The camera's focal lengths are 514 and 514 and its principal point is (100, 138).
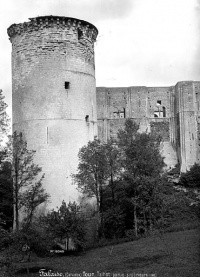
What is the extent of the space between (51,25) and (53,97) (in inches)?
114

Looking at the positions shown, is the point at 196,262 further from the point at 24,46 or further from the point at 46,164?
the point at 24,46

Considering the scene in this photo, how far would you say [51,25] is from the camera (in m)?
20.4

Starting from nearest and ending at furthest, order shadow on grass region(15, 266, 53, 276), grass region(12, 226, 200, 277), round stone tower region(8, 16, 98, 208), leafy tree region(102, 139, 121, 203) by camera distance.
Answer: grass region(12, 226, 200, 277), shadow on grass region(15, 266, 53, 276), leafy tree region(102, 139, 121, 203), round stone tower region(8, 16, 98, 208)

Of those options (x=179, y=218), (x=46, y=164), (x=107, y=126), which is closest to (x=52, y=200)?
(x=46, y=164)

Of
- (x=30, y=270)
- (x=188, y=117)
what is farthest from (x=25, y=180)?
(x=188, y=117)

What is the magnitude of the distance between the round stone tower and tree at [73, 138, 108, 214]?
1.29 m

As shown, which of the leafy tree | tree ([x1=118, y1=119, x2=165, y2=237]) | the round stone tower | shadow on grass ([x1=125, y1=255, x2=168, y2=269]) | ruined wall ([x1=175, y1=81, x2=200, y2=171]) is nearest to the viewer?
shadow on grass ([x1=125, y1=255, x2=168, y2=269])

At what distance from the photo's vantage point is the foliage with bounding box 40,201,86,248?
1688 centimetres

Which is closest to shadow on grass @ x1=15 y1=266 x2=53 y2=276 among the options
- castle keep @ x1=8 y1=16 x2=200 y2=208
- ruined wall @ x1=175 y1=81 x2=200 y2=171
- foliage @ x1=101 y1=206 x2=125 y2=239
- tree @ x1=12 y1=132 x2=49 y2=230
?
tree @ x1=12 y1=132 x2=49 y2=230

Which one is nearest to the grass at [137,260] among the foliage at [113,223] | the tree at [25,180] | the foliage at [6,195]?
the foliage at [113,223]

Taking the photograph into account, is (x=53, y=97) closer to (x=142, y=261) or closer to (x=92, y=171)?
(x=92, y=171)

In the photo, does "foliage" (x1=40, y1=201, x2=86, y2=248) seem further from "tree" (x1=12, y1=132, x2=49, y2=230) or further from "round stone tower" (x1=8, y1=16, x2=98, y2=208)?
"round stone tower" (x1=8, y1=16, x2=98, y2=208)

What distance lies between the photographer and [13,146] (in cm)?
1903

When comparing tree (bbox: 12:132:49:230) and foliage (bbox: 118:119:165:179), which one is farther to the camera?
foliage (bbox: 118:119:165:179)
